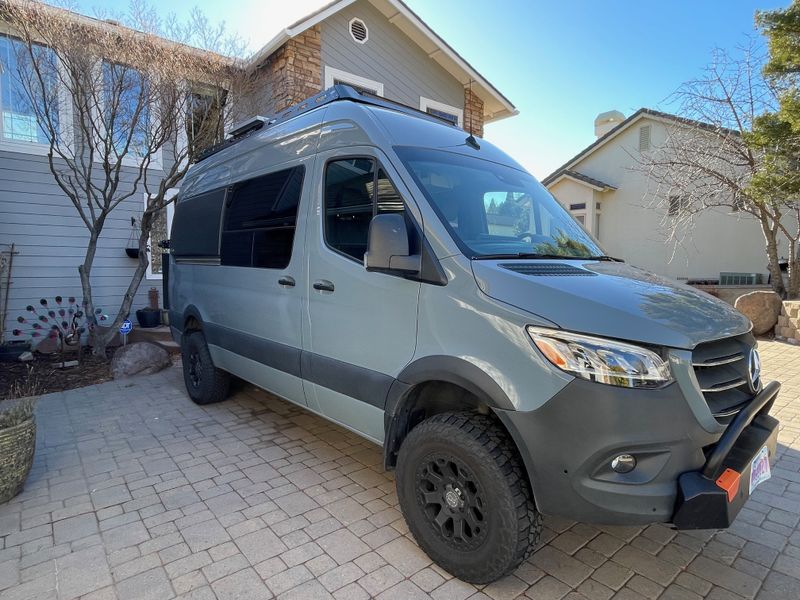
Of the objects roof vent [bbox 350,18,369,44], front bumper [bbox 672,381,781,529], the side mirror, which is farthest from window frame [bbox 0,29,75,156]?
front bumper [bbox 672,381,781,529]

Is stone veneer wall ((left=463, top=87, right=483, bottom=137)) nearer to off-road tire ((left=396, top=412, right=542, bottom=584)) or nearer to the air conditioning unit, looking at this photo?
the air conditioning unit

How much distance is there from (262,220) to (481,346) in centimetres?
239

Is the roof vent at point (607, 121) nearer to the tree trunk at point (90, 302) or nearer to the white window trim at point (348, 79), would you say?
the white window trim at point (348, 79)

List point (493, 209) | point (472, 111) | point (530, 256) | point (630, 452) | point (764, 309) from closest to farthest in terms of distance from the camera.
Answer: point (630, 452), point (530, 256), point (493, 209), point (764, 309), point (472, 111)

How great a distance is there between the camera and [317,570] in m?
2.37

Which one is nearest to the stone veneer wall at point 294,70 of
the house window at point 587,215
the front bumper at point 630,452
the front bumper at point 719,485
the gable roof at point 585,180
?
the front bumper at point 630,452

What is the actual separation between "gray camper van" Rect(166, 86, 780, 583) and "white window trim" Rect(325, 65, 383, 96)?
5966 mm

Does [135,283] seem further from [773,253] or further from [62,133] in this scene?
[773,253]

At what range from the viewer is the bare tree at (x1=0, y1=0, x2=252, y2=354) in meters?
6.03

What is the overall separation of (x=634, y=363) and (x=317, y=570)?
72.9 inches

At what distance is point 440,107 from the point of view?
10695 mm

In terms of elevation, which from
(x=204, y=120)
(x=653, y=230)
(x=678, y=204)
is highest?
(x=204, y=120)

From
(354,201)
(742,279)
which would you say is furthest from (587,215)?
(354,201)

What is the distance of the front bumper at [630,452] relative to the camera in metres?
1.78
